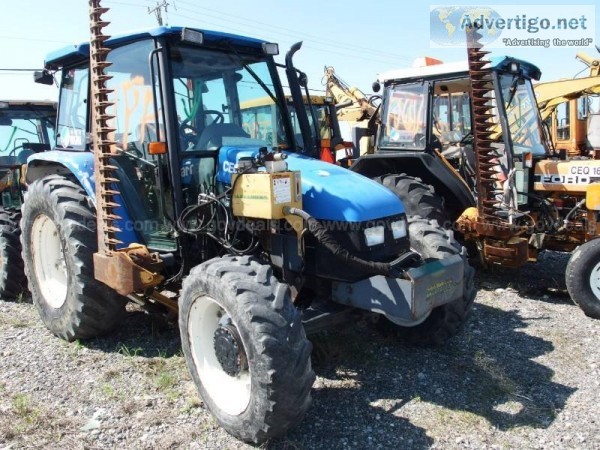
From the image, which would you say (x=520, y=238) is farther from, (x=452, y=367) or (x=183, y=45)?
(x=183, y=45)

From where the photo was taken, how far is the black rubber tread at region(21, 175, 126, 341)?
3.82 meters

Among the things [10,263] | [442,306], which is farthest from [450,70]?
[10,263]

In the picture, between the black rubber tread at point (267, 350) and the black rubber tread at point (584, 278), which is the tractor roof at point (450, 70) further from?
the black rubber tread at point (267, 350)

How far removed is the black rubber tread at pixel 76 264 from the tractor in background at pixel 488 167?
124 inches

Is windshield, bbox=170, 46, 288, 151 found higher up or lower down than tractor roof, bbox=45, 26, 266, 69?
lower down

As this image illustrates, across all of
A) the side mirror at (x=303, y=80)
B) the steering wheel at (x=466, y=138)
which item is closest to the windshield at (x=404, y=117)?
the steering wheel at (x=466, y=138)

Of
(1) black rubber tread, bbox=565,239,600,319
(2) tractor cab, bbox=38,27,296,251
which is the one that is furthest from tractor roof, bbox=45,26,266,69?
(1) black rubber tread, bbox=565,239,600,319

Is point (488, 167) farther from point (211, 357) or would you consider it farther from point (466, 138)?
point (211, 357)

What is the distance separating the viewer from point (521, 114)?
5980 millimetres

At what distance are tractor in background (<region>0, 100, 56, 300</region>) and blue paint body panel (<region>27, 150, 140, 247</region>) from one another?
1373 millimetres

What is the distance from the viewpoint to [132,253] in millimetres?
3480

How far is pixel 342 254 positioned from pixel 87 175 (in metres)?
2.15

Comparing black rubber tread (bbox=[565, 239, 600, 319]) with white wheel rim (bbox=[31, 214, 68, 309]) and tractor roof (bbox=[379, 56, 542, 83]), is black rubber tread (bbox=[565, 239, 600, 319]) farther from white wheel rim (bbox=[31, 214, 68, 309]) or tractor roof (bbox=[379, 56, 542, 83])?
white wheel rim (bbox=[31, 214, 68, 309])

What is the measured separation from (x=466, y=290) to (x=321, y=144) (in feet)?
5.13
